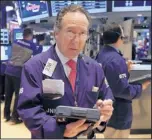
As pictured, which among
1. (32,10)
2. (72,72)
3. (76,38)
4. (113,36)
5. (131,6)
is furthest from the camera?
(32,10)

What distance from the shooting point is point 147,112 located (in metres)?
5.04

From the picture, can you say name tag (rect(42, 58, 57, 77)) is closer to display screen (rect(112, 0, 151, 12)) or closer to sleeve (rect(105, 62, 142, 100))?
sleeve (rect(105, 62, 142, 100))

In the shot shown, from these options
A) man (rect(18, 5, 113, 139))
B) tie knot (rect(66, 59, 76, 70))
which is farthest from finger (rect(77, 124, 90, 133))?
tie knot (rect(66, 59, 76, 70))

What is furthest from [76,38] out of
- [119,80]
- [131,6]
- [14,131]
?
[14,131]

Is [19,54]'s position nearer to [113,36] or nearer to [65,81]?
[113,36]

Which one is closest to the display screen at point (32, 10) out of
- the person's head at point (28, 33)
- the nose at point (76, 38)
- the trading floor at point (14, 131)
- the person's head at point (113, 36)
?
the person's head at point (28, 33)

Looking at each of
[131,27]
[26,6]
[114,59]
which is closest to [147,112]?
[131,27]

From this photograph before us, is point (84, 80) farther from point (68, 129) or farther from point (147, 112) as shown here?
point (147, 112)

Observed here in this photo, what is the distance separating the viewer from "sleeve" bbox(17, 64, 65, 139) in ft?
4.89

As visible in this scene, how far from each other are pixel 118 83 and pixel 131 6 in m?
2.65

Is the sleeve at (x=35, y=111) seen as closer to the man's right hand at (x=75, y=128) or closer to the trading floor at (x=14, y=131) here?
the man's right hand at (x=75, y=128)

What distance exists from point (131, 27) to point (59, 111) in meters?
3.34

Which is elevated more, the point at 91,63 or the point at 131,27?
the point at 91,63

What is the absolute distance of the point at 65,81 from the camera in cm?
164
